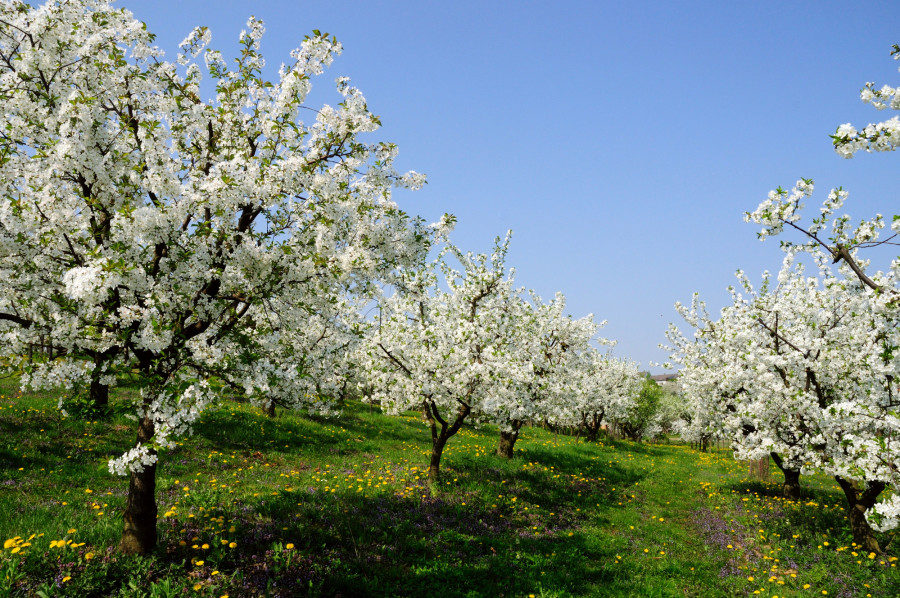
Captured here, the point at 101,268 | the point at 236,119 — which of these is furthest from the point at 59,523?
the point at 236,119

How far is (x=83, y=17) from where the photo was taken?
807 centimetres

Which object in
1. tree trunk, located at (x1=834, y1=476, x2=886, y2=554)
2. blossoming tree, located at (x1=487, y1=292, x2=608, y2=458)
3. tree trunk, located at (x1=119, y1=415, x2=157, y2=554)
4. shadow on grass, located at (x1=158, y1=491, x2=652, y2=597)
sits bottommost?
shadow on grass, located at (x1=158, y1=491, x2=652, y2=597)

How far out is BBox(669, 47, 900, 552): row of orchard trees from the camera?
8.53 m

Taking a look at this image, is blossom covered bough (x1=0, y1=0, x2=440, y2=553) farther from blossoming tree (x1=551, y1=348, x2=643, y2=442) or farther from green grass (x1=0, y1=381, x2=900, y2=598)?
blossoming tree (x1=551, y1=348, x2=643, y2=442)

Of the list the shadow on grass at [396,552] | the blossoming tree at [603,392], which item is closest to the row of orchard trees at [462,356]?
the shadow on grass at [396,552]

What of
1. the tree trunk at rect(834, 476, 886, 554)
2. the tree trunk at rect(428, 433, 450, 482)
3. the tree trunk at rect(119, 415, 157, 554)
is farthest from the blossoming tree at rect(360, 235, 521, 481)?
the tree trunk at rect(834, 476, 886, 554)

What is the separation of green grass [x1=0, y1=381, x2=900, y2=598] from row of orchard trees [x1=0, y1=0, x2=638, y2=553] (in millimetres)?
1494

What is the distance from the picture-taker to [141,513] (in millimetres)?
8305

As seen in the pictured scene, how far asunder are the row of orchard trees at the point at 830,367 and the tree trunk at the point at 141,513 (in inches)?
475

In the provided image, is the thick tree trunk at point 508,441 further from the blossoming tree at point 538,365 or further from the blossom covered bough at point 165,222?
the blossom covered bough at point 165,222

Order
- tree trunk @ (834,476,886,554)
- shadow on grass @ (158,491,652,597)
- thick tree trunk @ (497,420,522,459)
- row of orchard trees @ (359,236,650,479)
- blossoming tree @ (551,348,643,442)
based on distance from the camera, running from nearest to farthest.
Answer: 1. shadow on grass @ (158,491,652,597)
2. tree trunk @ (834,476,886,554)
3. row of orchard trees @ (359,236,650,479)
4. thick tree trunk @ (497,420,522,459)
5. blossoming tree @ (551,348,643,442)

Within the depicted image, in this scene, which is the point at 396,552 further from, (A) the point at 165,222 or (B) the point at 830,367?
(B) the point at 830,367

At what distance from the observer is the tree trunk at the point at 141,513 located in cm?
819

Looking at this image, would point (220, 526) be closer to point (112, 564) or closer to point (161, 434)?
point (112, 564)
